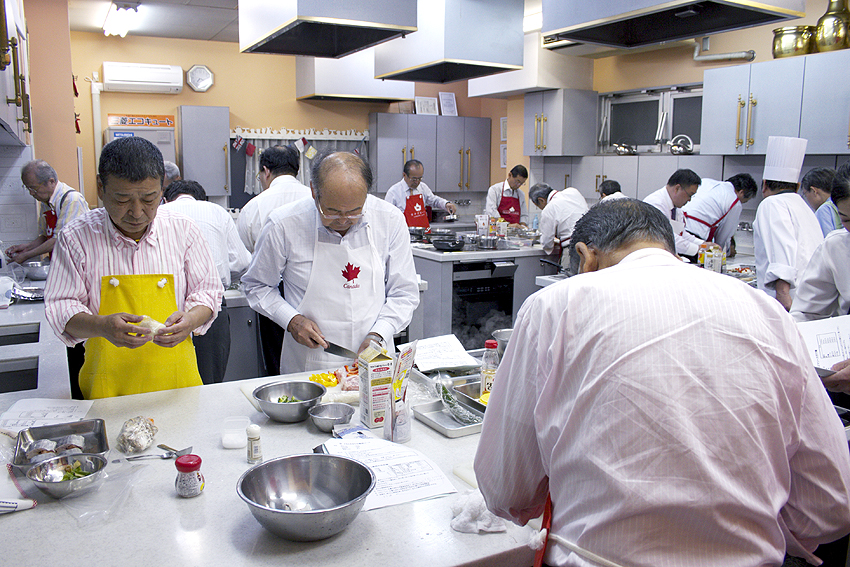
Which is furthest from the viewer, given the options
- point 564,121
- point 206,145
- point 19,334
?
point 564,121

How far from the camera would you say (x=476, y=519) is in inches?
52.2

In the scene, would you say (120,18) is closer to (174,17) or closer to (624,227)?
(174,17)

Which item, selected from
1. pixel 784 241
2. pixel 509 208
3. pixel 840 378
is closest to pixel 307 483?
pixel 840 378

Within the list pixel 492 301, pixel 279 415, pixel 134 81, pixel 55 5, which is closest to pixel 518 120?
pixel 492 301

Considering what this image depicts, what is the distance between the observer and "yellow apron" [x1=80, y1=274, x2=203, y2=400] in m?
2.03

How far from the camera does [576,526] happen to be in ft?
3.53

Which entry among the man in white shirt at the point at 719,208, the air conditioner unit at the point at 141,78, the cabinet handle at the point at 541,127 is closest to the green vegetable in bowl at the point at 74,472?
the man in white shirt at the point at 719,208

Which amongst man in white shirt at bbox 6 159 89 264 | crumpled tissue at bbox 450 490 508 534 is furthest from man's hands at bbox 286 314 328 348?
man in white shirt at bbox 6 159 89 264

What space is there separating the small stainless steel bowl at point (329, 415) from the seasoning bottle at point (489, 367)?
17.7 inches

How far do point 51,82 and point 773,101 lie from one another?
236 inches

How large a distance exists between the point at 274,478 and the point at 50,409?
2.92 ft

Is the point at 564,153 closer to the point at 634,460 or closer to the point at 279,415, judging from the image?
the point at 279,415

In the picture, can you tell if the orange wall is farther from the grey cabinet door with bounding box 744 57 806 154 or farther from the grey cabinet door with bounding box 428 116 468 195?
the grey cabinet door with bounding box 744 57 806 154

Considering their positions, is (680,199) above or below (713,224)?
above
